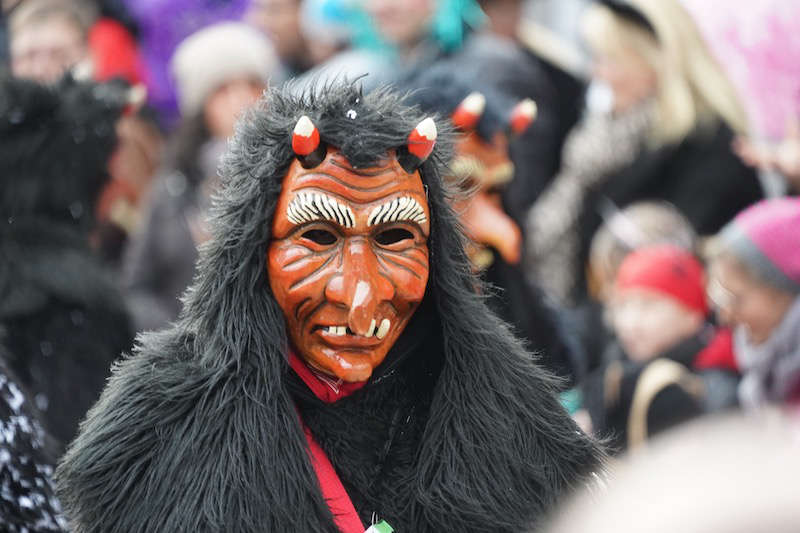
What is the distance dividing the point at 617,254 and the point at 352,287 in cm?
311

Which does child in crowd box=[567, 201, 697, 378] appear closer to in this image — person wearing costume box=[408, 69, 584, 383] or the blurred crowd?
the blurred crowd

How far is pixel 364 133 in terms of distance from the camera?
2723 mm

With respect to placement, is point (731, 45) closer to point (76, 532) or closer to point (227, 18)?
point (227, 18)

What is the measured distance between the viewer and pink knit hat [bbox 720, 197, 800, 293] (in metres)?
4.44

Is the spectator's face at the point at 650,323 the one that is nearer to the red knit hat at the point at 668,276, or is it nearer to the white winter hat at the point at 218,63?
the red knit hat at the point at 668,276

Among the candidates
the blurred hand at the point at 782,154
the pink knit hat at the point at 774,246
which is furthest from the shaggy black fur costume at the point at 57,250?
the blurred hand at the point at 782,154

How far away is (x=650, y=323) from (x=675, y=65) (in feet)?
4.78

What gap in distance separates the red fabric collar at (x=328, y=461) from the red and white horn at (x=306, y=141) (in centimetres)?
42

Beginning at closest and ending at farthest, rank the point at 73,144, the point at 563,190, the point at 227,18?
the point at 73,144 < the point at 563,190 < the point at 227,18


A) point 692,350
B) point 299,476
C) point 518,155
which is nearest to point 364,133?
point 299,476

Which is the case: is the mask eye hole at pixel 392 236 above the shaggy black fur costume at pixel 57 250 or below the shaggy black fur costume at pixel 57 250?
below

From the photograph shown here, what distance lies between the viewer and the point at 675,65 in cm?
590

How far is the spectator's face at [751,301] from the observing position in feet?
14.7

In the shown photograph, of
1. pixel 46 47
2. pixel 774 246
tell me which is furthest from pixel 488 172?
pixel 46 47
